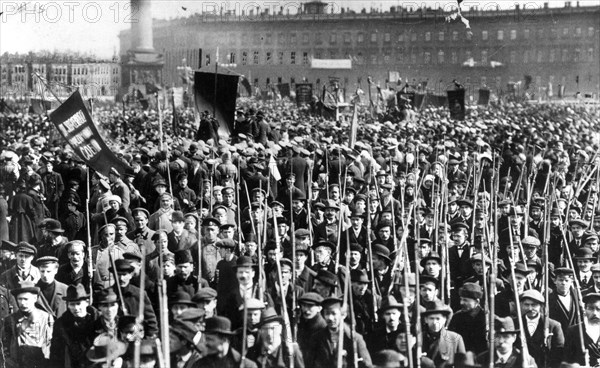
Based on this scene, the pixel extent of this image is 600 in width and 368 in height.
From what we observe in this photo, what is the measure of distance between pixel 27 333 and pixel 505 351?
147 inches

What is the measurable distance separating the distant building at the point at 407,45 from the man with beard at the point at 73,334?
74328 mm

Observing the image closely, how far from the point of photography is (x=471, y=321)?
6.95 meters

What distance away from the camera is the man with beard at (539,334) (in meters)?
6.68

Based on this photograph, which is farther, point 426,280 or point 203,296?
point 426,280

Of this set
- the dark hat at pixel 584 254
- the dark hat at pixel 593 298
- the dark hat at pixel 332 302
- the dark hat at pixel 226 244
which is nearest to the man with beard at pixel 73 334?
the dark hat at pixel 332 302

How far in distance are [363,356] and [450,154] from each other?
10949mm

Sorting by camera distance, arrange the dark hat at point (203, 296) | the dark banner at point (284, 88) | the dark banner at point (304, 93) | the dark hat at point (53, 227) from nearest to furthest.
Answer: the dark hat at point (203, 296) → the dark hat at point (53, 227) → the dark banner at point (304, 93) → the dark banner at point (284, 88)

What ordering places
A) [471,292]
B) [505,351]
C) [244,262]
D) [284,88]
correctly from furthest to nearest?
[284,88] → [244,262] → [471,292] → [505,351]

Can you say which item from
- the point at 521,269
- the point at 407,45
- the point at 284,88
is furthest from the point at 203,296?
the point at 407,45

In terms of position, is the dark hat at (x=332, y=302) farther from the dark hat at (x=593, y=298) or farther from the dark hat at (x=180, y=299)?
the dark hat at (x=593, y=298)

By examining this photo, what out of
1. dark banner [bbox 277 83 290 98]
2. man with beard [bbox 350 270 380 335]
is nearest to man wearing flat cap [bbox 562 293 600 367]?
man with beard [bbox 350 270 380 335]

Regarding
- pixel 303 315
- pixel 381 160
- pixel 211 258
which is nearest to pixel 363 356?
pixel 303 315

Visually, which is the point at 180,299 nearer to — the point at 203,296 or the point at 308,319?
the point at 203,296

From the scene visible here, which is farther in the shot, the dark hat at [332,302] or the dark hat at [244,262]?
the dark hat at [244,262]
